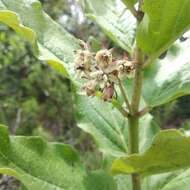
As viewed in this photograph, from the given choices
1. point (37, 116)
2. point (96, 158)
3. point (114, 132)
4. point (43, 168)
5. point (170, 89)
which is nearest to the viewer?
point (43, 168)

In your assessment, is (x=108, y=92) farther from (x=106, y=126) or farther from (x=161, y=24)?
(x=106, y=126)

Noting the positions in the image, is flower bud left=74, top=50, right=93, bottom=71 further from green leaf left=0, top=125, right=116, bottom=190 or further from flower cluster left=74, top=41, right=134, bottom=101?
green leaf left=0, top=125, right=116, bottom=190

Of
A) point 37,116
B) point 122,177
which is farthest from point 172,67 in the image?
point 37,116

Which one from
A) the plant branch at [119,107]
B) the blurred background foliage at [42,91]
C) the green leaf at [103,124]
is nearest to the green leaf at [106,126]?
the green leaf at [103,124]

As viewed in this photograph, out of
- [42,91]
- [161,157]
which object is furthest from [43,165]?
[42,91]

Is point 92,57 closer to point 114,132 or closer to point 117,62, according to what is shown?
point 117,62
